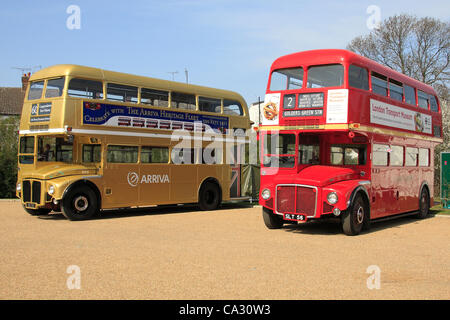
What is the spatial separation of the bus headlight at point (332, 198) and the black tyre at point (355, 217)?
499 mm

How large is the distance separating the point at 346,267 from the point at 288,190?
3.81 metres

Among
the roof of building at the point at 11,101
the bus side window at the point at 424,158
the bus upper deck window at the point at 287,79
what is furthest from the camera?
the roof of building at the point at 11,101

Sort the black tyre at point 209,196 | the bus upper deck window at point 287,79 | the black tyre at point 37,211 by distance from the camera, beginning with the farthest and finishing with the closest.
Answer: the black tyre at point 209,196, the black tyre at point 37,211, the bus upper deck window at point 287,79

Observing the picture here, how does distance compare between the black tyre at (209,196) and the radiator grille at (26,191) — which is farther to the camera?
the black tyre at (209,196)

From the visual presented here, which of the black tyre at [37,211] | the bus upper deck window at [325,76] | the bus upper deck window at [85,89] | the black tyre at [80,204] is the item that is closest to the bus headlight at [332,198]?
the bus upper deck window at [325,76]

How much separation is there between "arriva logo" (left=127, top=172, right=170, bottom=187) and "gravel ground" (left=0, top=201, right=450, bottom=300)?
1.89m

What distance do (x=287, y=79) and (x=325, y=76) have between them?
0.95 meters

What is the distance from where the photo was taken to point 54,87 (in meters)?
13.8

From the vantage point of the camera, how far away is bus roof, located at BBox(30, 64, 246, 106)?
45.1 feet

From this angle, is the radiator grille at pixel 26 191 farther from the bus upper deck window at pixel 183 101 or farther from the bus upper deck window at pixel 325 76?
the bus upper deck window at pixel 325 76

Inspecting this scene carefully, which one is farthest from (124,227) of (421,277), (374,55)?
(374,55)

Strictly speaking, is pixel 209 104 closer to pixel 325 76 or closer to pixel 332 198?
pixel 325 76

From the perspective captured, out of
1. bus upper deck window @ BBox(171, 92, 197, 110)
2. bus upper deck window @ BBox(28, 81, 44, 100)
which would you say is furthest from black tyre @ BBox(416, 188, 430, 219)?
bus upper deck window @ BBox(28, 81, 44, 100)

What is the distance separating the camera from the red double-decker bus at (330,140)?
11.0 meters
